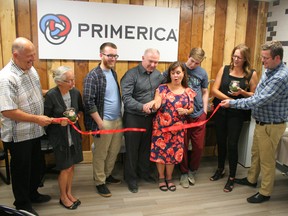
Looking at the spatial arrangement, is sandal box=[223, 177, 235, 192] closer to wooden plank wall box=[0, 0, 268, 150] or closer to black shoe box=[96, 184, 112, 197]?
black shoe box=[96, 184, 112, 197]

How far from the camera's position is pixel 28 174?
239cm

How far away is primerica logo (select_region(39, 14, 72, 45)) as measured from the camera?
3193 millimetres

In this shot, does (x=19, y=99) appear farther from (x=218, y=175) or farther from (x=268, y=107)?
(x=218, y=175)

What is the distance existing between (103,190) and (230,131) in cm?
158

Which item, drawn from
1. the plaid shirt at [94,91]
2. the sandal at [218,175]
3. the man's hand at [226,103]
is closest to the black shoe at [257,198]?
the sandal at [218,175]

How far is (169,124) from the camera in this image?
2.92 meters

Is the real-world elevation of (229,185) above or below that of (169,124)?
below

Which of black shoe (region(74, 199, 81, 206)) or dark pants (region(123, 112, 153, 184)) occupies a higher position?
dark pants (region(123, 112, 153, 184))

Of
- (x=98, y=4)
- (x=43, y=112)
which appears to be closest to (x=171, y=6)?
(x=98, y=4)

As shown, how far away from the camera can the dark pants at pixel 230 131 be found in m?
3.08

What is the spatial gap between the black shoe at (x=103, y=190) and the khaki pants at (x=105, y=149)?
0.15 feet

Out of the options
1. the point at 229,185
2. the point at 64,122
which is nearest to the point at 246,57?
the point at 229,185

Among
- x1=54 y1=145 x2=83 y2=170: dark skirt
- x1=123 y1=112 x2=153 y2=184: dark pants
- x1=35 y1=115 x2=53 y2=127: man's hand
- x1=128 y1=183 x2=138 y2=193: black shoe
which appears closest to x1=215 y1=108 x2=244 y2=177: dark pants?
x1=123 y1=112 x2=153 y2=184: dark pants

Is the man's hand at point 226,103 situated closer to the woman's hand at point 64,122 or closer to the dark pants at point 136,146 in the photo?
the dark pants at point 136,146
